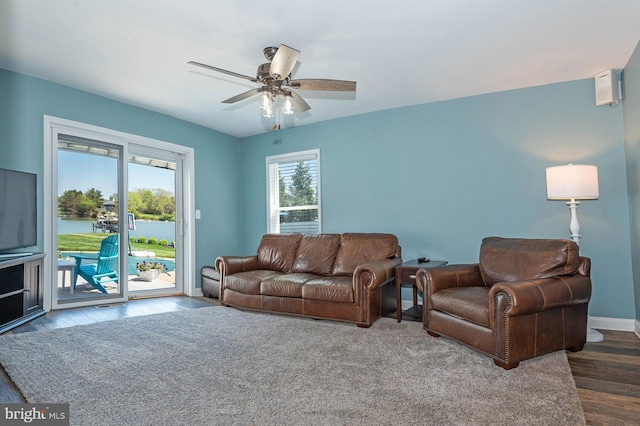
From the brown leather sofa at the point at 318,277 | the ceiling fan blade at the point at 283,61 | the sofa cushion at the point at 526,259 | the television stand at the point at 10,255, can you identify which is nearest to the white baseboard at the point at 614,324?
the sofa cushion at the point at 526,259

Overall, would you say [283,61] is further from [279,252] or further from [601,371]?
[601,371]

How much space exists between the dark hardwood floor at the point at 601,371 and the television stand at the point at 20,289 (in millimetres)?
102

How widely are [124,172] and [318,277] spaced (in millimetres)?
2911

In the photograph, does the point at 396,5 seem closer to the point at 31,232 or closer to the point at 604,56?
the point at 604,56

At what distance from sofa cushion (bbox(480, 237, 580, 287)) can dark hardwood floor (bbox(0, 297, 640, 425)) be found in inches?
25.5

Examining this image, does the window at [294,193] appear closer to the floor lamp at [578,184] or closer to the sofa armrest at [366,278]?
the sofa armrest at [366,278]

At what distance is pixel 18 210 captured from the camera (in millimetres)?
3434

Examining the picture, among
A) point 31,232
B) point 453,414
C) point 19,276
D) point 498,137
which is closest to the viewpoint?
point 453,414

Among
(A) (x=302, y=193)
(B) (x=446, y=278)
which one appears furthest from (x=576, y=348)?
(A) (x=302, y=193)

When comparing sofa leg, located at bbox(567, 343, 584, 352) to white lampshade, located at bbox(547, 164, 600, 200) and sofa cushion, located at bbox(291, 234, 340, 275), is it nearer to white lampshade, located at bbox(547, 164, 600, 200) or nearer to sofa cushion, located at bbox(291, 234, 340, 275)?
white lampshade, located at bbox(547, 164, 600, 200)

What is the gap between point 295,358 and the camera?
253cm

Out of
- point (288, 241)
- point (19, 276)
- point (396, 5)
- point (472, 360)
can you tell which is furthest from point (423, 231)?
point (19, 276)

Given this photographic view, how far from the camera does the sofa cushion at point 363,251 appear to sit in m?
4.00

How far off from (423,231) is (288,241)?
176cm
